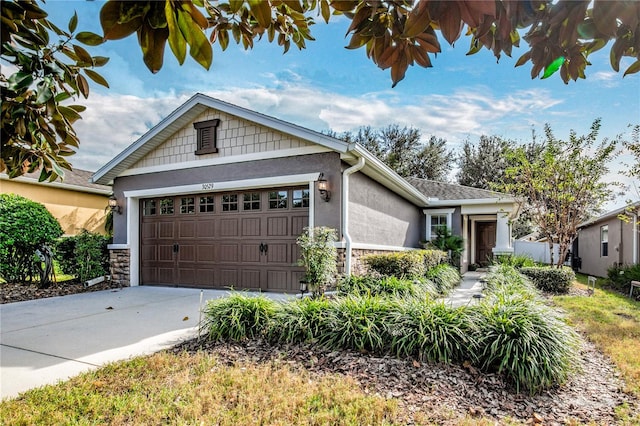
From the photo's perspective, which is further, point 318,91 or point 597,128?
point 597,128

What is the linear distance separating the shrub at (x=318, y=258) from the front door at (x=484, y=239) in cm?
1277

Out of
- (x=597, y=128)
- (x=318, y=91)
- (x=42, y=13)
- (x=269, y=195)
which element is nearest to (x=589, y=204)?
(x=597, y=128)

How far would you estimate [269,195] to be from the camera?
910 centimetres

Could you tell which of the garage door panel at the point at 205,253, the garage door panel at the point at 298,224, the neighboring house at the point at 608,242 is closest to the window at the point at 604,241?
the neighboring house at the point at 608,242

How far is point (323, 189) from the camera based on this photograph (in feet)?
26.3

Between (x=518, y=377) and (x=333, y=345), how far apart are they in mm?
1920

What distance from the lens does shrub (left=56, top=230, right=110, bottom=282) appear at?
409 inches

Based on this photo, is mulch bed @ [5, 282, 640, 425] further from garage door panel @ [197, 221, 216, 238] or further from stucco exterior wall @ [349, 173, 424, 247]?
garage door panel @ [197, 221, 216, 238]

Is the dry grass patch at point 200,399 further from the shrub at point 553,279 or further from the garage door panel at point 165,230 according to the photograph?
the shrub at point 553,279

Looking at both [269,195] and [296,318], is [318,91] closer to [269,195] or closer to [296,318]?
[269,195]

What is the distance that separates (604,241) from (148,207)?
17.7 metres

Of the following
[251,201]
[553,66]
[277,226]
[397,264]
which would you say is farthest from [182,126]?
[553,66]

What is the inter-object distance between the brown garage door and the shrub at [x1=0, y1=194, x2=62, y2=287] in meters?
2.57

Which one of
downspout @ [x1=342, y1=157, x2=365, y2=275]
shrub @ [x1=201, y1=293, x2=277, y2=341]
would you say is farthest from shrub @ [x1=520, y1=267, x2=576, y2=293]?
shrub @ [x1=201, y1=293, x2=277, y2=341]
